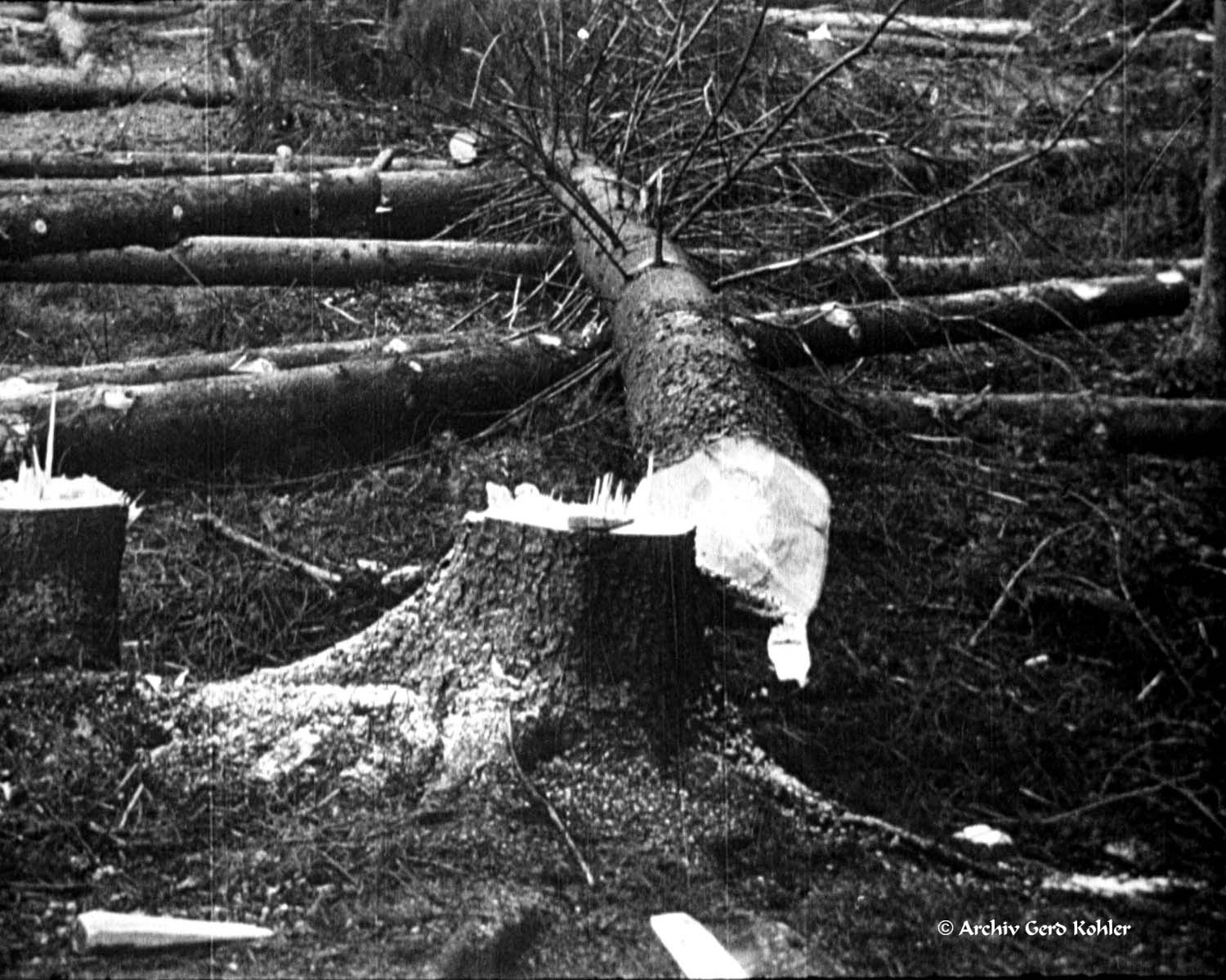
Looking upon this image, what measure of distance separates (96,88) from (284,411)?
2649mm

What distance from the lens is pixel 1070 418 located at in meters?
3.68

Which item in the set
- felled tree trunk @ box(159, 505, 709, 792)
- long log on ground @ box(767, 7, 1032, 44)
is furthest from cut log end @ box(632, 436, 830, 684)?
long log on ground @ box(767, 7, 1032, 44)

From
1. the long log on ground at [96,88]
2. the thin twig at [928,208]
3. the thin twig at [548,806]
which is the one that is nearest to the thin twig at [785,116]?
the thin twig at [928,208]

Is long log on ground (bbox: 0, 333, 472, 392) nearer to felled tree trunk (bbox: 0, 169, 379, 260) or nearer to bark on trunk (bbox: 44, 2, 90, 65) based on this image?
felled tree trunk (bbox: 0, 169, 379, 260)

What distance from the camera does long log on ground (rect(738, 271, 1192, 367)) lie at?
4000mm

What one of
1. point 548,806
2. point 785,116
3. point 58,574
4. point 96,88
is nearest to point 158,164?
point 96,88

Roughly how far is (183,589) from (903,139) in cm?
287

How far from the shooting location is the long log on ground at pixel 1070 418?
351 centimetres

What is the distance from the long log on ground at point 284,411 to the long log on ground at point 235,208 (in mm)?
841

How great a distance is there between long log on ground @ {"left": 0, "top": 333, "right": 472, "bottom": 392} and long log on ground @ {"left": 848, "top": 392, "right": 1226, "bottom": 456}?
4.13 ft

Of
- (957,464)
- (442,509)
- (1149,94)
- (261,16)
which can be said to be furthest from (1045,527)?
(261,16)

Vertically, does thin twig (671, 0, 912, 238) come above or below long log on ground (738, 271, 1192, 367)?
above

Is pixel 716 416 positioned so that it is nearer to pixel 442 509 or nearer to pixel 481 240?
pixel 442 509

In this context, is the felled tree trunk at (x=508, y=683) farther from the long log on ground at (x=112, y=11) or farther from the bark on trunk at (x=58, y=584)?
the long log on ground at (x=112, y=11)
